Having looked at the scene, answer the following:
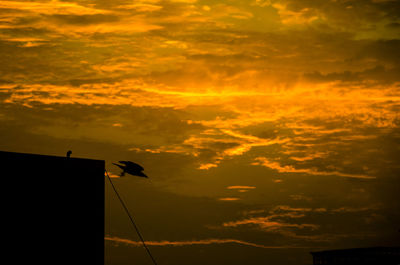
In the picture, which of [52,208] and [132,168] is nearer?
[52,208]

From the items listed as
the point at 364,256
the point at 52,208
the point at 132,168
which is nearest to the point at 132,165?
the point at 132,168

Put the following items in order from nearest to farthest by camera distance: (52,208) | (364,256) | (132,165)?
(52,208)
(132,165)
(364,256)

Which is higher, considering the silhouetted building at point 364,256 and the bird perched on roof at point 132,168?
the bird perched on roof at point 132,168

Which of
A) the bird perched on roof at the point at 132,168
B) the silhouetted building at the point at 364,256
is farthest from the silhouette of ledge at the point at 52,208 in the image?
the silhouetted building at the point at 364,256

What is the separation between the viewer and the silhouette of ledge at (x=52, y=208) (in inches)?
799

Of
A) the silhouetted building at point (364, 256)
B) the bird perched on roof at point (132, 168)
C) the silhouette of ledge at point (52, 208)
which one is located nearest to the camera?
the silhouette of ledge at point (52, 208)

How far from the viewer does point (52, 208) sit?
21.5 m

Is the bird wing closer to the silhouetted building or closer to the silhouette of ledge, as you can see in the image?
the silhouette of ledge

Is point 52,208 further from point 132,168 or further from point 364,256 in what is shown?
point 364,256

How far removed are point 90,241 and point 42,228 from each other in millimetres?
2245

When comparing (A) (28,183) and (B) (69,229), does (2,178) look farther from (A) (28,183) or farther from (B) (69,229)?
(B) (69,229)

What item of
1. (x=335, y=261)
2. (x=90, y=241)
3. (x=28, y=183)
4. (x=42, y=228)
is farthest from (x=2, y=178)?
(x=335, y=261)

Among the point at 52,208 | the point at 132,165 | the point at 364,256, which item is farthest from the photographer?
the point at 364,256

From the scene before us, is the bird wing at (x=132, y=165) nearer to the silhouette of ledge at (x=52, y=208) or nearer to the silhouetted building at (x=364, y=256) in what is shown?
the silhouette of ledge at (x=52, y=208)
